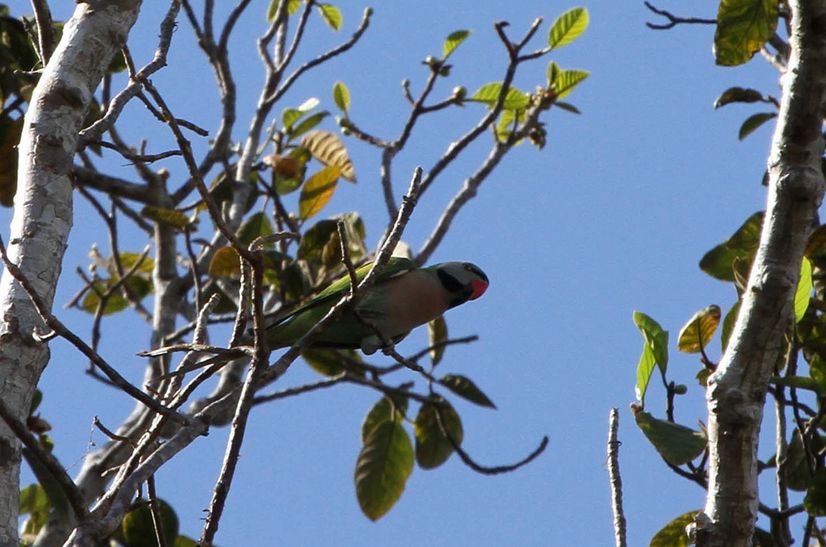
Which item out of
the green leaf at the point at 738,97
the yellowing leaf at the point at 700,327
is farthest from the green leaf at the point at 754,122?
the yellowing leaf at the point at 700,327

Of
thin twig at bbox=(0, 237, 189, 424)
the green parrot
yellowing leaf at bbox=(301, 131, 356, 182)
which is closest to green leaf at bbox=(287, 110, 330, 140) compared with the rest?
yellowing leaf at bbox=(301, 131, 356, 182)

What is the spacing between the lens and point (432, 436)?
15.0 feet

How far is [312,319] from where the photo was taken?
3.79m

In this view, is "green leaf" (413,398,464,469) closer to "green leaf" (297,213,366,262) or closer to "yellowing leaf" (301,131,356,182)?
"green leaf" (297,213,366,262)

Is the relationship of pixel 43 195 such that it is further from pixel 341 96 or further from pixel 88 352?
pixel 341 96

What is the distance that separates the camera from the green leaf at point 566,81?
4.97m

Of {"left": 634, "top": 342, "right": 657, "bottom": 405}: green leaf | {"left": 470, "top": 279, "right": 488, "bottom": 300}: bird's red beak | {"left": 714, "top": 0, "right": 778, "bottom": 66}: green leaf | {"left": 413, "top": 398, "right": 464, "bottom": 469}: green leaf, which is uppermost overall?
{"left": 714, "top": 0, "right": 778, "bottom": 66}: green leaf

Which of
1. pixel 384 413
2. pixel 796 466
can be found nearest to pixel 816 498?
pixel 796 466

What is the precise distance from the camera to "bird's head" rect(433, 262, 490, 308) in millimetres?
4379

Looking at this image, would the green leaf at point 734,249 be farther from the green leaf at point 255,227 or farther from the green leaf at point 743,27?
the green leaf at point 255,227

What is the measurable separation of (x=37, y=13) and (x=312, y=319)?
1591 millimetres

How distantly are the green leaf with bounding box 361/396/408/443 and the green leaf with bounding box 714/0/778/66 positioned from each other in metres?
2.10

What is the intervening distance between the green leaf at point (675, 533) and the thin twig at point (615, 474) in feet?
2.10

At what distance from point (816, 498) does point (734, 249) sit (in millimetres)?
825
